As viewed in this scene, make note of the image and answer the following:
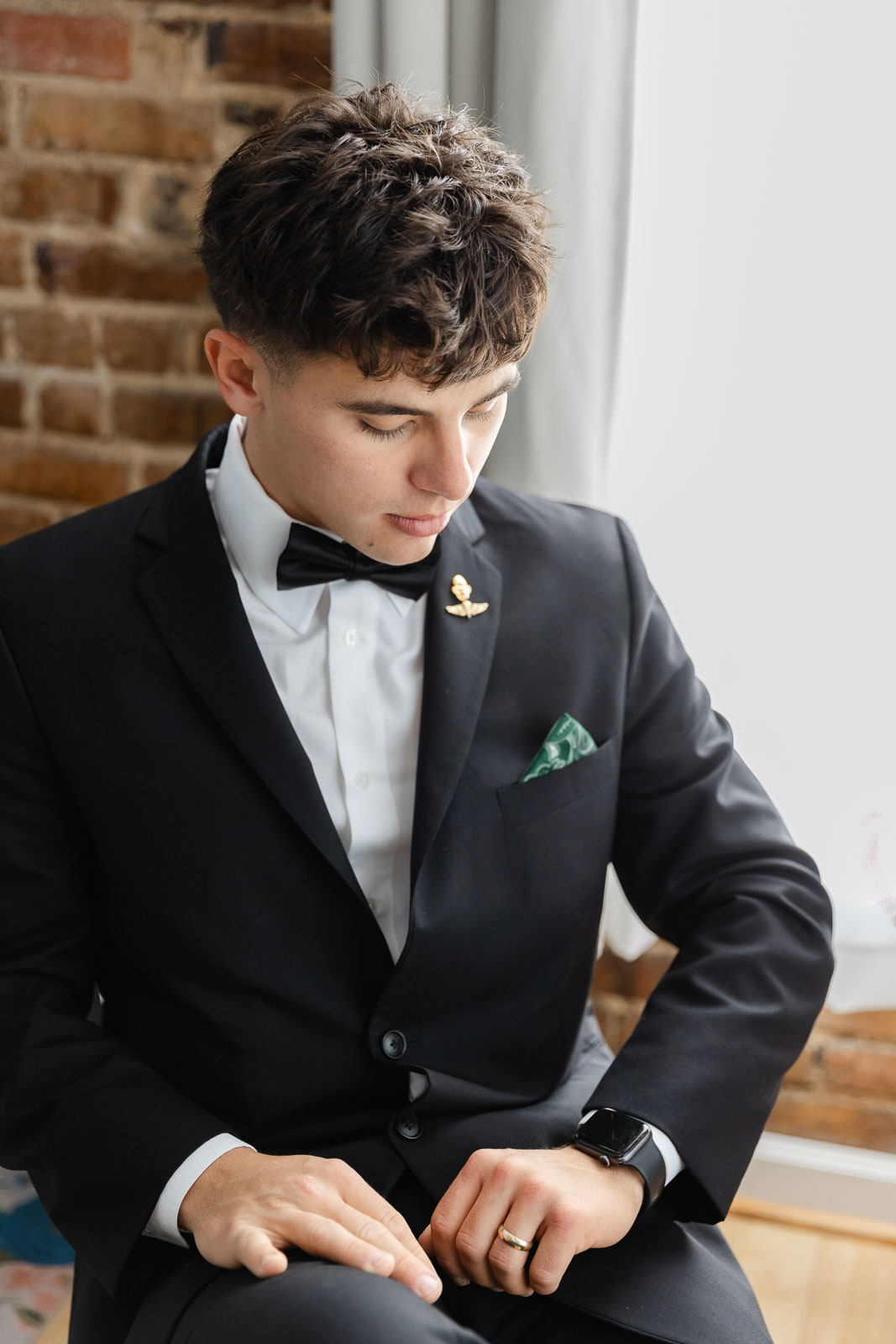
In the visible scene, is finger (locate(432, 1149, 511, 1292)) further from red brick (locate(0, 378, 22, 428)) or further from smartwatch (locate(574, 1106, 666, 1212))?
red brick (locate(0, 378, 22, 428))

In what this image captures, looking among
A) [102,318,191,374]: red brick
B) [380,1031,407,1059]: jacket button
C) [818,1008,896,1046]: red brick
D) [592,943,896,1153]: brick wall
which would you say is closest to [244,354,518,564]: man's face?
[380,1031,407,1059]: jacket button

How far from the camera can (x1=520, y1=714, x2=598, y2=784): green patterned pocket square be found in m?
1.31

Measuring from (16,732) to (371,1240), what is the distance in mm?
597

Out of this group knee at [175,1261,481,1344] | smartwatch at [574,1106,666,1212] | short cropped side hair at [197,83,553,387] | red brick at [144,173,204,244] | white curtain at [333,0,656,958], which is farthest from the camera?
red brick at [144,173,204,244]

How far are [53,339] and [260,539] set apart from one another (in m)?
0.79

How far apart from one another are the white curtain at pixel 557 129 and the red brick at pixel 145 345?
47cm

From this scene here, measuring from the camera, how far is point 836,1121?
1.98 meters

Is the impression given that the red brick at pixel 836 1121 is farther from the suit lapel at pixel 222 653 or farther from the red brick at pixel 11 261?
the red brick at pixel 11 261

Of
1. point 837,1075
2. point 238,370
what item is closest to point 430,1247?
point 238,370

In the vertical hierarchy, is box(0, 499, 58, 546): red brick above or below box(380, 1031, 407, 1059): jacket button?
above

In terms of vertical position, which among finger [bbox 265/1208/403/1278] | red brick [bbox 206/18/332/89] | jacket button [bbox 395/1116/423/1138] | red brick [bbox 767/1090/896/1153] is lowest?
red brick [bbox 767/1090/896/1153]

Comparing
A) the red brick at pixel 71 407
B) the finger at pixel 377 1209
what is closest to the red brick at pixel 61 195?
the red brick at pixel 71 407

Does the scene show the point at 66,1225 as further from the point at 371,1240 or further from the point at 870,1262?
the point at 870,1262

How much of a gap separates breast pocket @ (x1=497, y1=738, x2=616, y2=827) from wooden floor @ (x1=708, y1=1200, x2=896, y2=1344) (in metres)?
0.92
